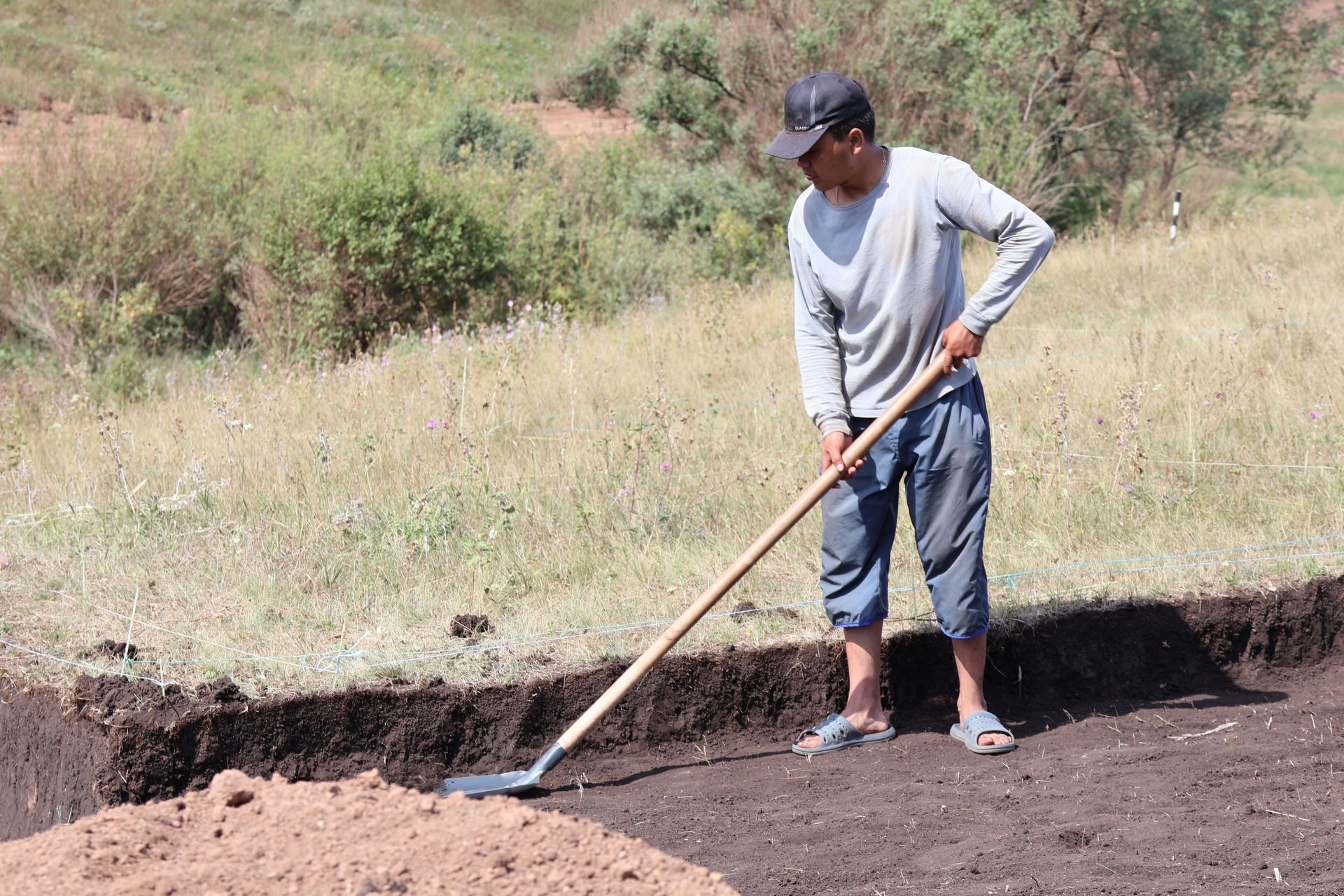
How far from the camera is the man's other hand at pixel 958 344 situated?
11.7 ft

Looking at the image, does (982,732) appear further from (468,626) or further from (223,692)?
(223,692)

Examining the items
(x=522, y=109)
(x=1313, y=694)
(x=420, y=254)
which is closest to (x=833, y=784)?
(x=1313, y=694)

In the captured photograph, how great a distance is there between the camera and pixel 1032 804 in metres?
3.45

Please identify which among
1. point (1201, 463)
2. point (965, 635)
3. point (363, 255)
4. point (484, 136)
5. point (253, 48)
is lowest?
point (965, 635)

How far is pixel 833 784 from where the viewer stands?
12.4 feet

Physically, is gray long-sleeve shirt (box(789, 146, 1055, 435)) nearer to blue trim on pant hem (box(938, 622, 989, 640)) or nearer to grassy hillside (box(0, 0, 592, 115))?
blue trim on pant hem (box(938, 622, 989, 640))

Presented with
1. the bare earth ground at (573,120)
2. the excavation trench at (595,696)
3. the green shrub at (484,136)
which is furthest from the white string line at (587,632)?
the bare earth ground at (573,120)

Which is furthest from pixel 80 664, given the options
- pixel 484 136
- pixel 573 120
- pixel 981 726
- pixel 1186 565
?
pixel 573 120

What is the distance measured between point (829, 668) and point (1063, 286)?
6.65 meters

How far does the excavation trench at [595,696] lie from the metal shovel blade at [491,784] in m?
0.28

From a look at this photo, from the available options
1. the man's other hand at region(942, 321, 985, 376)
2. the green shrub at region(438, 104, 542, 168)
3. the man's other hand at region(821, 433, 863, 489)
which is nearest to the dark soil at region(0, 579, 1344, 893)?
the man's other hand at region(821, 433, 863, 489)

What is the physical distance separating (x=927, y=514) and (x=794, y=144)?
1.22 meters

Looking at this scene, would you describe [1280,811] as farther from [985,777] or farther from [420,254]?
[420,254]

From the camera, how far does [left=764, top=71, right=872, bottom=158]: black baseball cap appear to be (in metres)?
3.46
